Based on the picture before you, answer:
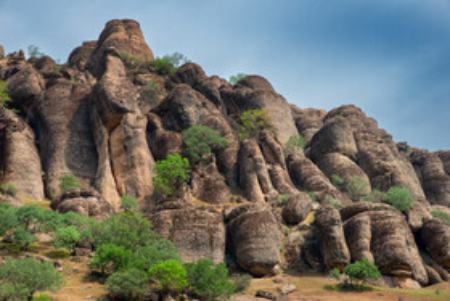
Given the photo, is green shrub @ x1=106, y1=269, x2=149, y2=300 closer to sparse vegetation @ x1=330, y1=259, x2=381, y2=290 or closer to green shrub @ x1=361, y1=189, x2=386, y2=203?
sparse vegetation @ x1=330, y1=259, x2=381, y2=290

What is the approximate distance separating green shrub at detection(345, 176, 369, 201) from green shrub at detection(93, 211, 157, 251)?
90.0 feet

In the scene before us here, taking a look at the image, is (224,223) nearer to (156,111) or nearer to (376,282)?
(376,282)

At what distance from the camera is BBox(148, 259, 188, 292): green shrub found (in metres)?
28.0

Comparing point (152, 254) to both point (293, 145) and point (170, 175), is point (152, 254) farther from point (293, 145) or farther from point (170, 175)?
point (293, 145)

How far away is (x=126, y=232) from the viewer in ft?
113

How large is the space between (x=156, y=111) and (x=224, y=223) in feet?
75.4

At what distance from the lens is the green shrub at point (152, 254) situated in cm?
3039

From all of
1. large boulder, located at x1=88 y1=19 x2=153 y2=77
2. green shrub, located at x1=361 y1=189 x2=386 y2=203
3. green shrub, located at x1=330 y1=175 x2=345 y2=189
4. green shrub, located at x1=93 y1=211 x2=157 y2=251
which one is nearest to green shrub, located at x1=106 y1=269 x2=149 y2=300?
green shrub, located at x1=93 y1=211 x2=157 y2=251

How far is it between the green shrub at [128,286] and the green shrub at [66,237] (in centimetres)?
704

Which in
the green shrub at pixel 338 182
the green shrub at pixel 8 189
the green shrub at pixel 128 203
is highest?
the green shrub at pixel 338 182

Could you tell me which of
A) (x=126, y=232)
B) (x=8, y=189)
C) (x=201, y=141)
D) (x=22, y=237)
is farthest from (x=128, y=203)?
(x=22, y=237)

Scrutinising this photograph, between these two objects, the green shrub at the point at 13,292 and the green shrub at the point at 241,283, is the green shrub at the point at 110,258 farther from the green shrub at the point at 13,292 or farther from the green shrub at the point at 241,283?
the green shrub at the point at 241,283

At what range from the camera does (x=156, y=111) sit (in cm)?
5897

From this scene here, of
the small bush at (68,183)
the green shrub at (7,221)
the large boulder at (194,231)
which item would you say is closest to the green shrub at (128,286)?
the large boulder at (194,231)
